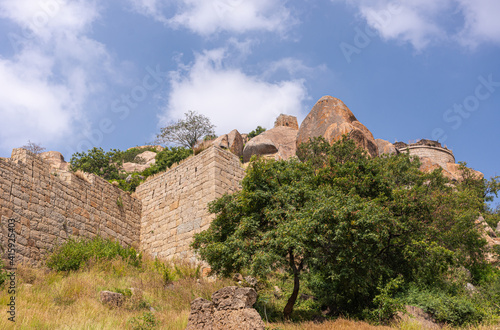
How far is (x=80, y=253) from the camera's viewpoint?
12.5 m

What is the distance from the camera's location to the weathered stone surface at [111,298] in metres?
9.45

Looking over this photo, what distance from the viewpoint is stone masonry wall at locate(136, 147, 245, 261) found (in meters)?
14.8

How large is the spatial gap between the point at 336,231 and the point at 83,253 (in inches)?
316

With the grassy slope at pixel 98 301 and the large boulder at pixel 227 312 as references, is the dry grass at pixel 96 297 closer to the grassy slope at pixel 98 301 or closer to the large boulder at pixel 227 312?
the grassy slope at pixel 98 301

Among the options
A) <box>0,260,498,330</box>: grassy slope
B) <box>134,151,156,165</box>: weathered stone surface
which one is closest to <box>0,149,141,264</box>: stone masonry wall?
<box>0,260,498,330</box>: grassy slope

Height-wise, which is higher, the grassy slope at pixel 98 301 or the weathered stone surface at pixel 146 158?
the weathered stone surface at pixel 146 158

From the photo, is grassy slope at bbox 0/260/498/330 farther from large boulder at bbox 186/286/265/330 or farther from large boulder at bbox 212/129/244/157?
large boulder at bbox 212/129/244/157

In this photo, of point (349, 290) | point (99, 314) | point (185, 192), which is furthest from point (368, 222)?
point (185, 192)

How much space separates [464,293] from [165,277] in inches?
349

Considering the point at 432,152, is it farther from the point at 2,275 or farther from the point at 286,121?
the point at 2,275

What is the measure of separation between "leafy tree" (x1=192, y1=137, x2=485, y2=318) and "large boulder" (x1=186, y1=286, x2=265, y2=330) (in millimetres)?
1292

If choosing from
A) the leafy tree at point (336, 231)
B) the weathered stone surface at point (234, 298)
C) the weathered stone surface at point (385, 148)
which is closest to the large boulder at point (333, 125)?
the weathered stone surface at point (385, 148)

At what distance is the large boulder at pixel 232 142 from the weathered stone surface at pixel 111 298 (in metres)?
19.8

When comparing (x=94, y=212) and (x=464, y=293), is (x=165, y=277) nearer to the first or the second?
(x=94, y=212)
